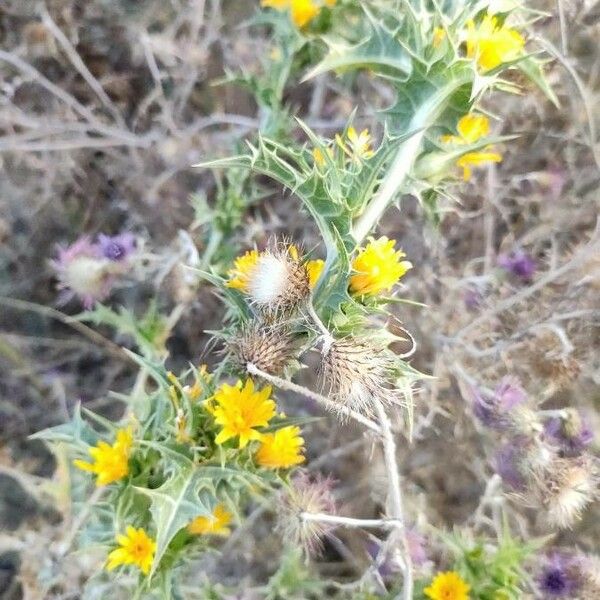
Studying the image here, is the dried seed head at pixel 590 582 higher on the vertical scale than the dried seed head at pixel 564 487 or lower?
lower

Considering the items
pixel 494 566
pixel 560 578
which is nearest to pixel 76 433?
pixel 494 566

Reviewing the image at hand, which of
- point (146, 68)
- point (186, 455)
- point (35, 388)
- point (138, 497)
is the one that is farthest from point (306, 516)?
point (146, 68)

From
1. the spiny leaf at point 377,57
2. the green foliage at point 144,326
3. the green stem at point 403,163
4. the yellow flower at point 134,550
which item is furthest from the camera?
the green foliage at point 144,326

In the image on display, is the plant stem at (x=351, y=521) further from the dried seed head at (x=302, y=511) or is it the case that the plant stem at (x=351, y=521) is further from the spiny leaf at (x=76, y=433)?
the spiny leaf at (x=76, y=433)

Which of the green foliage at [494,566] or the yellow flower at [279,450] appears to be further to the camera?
the green foliage at [494,566]

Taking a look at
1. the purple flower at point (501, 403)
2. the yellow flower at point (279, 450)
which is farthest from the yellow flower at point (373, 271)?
the purple flower at point (501, 403)

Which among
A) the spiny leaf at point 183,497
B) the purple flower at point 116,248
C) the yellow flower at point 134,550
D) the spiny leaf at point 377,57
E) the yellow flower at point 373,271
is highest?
the spiny leaf at point 377,57

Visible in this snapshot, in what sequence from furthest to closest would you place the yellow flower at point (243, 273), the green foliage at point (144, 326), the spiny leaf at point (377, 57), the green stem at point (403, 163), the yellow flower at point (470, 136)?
1. the green foliage at point (144, 326)
2. the yellow flower at point (470, 136)
3. the spiny leaf at point (377, 57)
4. the green stem at point (403, 163)
5. the yellow flower at point (243, 273)

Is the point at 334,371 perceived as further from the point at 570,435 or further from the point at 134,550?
the point at 570,435
